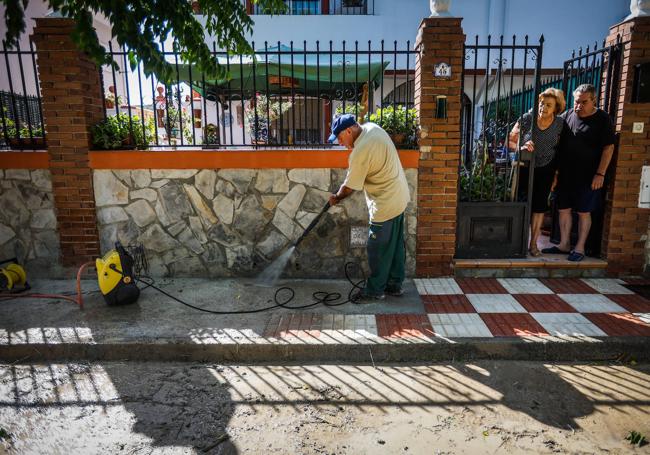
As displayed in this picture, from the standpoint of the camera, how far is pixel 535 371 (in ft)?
11.8

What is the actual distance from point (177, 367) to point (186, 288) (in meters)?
1.62

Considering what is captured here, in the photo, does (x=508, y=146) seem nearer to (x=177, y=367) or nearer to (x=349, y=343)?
(x=349, y=343)

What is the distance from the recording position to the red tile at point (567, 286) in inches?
199

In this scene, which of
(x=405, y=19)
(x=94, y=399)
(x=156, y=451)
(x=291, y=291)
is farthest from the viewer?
(x=405, y=19)

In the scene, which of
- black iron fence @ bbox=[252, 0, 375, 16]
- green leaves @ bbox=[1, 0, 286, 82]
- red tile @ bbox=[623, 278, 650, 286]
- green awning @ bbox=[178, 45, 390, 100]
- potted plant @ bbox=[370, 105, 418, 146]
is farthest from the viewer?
black iron fence @ bbox=[252, 0, 375, 16]

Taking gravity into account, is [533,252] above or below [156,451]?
above

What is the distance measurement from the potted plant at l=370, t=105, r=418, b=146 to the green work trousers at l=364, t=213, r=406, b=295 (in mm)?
1220

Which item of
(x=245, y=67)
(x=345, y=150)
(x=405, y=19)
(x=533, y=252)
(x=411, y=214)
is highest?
(x=405, y=19)

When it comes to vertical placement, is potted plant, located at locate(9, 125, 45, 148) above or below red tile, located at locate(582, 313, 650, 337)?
above

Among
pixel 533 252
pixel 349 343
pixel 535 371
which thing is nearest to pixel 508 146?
pixel 533 252

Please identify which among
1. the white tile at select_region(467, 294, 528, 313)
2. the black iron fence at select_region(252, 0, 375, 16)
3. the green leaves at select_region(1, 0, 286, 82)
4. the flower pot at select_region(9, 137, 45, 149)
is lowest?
the white tile at select_region(467, 294, 528, 313)

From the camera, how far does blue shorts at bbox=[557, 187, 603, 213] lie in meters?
5.47

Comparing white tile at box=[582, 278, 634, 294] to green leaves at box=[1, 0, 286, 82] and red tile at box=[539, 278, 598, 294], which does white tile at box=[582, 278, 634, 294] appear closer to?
red tile at box=[539, 278, 598, 294]

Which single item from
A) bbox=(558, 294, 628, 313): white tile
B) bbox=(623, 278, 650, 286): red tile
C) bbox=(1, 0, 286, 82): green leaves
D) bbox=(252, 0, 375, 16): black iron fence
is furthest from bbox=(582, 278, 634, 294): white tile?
bbox=(252, 0, 375, 16): black iron fence
